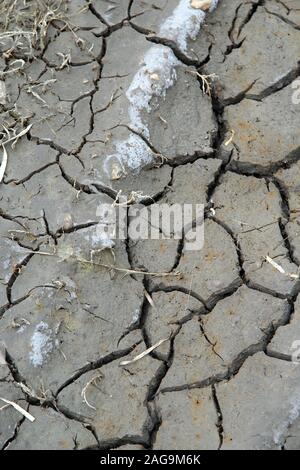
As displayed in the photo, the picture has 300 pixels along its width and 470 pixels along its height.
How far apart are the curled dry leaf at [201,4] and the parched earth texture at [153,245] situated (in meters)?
0.10

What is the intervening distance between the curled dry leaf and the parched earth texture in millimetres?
97

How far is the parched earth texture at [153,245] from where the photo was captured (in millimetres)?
3096

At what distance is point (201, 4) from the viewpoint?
4.01 m

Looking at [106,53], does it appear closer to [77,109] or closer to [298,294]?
[77,109]

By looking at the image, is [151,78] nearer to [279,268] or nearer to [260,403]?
[279,268]

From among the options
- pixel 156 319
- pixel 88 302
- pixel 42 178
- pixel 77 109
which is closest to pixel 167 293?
pixel 156 319

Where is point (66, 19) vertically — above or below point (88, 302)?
above

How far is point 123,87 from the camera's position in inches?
148

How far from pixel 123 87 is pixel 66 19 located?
2.04 feet

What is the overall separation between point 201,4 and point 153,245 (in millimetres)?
1428

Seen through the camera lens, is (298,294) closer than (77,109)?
Yes

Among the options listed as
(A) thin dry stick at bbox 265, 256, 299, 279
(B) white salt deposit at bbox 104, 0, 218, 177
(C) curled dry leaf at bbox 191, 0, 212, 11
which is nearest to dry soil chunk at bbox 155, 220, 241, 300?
(A) thin dry stick at bbox 265, 256, 299, 279

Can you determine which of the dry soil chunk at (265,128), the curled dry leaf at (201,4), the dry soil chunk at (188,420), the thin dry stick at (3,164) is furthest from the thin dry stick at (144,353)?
the curled dry leaf at (201,4)

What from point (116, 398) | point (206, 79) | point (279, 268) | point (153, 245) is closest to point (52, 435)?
point (116, 398)
